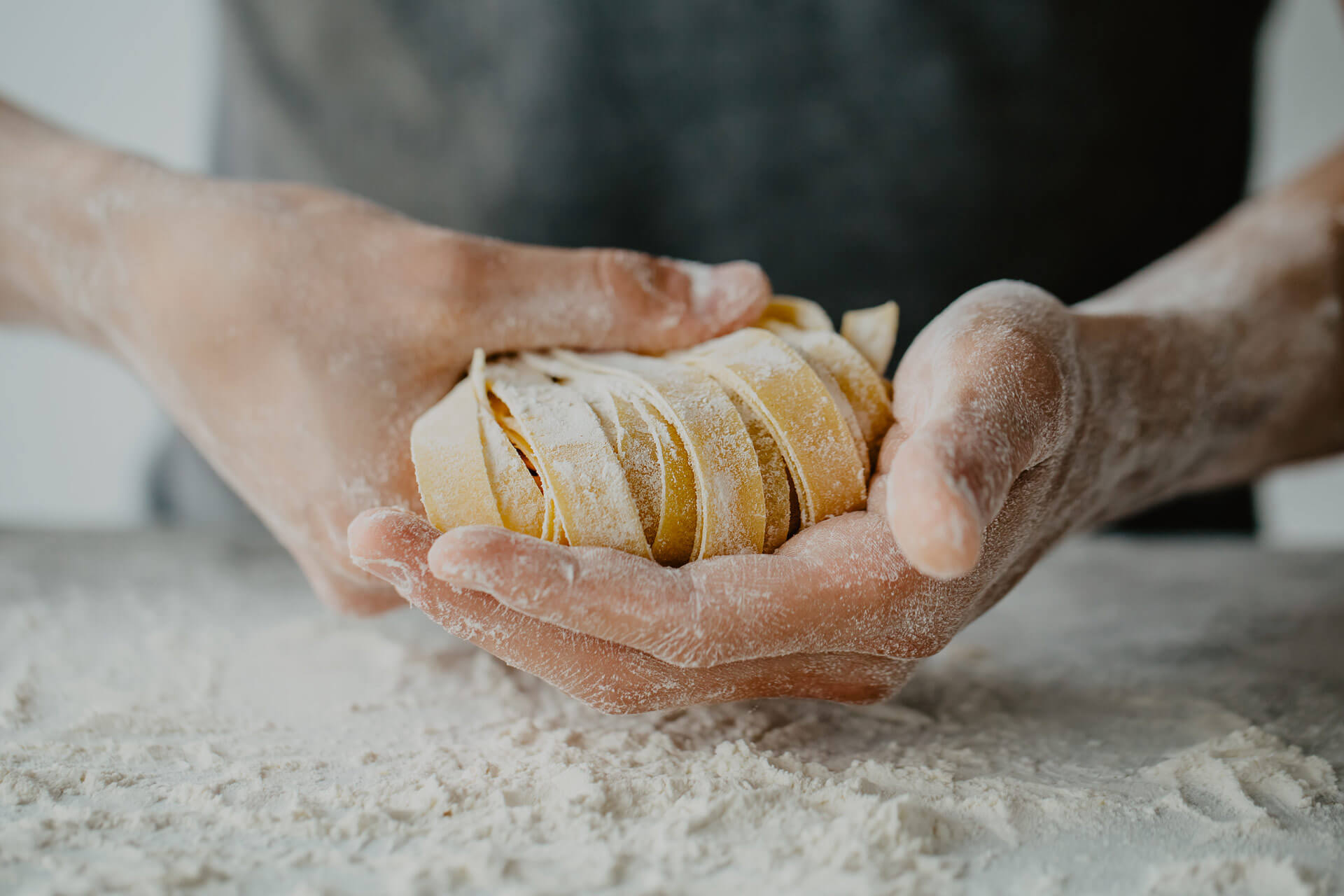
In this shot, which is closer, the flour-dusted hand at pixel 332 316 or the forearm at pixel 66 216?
the flour-dusted hand at pixel 332 316

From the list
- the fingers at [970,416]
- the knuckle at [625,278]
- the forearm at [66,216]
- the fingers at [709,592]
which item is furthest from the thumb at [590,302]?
the forearm at [66,216]

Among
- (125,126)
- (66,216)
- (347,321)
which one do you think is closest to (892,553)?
(347,321)

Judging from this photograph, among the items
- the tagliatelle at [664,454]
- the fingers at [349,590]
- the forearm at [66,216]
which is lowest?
the fingers at [349,590]

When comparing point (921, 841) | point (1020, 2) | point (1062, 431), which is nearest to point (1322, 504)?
point (1020, 2)

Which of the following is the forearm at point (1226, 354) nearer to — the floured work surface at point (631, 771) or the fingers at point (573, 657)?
the floured work surface at point (631, 771)

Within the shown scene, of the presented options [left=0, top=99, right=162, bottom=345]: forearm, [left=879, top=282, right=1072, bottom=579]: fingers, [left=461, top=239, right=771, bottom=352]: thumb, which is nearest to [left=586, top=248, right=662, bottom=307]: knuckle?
[left=461, top=239, right=771, bottom=352]: thumb

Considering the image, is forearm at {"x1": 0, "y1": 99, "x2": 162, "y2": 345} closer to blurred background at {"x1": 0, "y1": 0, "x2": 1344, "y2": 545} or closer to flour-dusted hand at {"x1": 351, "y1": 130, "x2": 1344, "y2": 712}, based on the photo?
flour-dusted hand at {"x1": 351, "y1": 130, "x2": 1344, "y2": 712}

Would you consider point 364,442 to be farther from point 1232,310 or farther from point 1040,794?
point 1232,310
